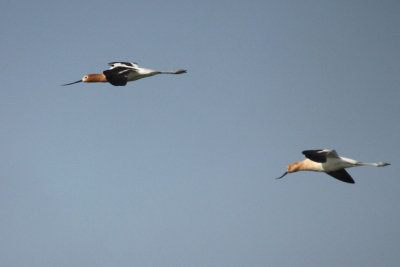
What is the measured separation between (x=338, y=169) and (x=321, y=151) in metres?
1.96

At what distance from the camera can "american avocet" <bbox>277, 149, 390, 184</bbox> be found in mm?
31281

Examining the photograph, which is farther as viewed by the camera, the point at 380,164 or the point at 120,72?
the point at 120,72

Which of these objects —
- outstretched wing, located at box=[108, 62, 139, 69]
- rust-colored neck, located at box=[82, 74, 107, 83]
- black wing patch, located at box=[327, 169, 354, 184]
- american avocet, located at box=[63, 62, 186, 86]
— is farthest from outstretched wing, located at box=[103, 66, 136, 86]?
black wing patch, located at box=[327, 169, 354, 184]

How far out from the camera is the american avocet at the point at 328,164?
103 ft

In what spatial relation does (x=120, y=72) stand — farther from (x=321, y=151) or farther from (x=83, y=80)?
(x=321, y=151)

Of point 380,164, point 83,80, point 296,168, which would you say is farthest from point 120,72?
point 380,164

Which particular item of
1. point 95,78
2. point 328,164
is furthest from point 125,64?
point 328,164

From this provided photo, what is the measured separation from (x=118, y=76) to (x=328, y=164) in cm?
1099

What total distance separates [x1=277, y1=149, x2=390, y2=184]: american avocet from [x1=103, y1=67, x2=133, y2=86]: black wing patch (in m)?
9.39

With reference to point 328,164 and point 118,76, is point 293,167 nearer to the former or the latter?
point 328,164

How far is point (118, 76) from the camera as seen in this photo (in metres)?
34.3

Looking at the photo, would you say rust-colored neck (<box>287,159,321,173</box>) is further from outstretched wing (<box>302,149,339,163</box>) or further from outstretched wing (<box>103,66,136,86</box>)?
outstretched wing (<box>103,66,136,86</box>)

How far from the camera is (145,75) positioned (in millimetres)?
34344

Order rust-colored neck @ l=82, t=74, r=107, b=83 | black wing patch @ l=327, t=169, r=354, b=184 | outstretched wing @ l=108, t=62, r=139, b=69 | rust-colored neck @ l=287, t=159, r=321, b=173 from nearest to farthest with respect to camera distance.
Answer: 1. rust-colored neck @ l=287, t=159, r=321, b=173
2. black wing patch @ l=327, t=169, r=354, b=184
3. outstretched wing @ l=108, t=62, r=139, b=69
4. rust-colored neck @ l=82, t=74, r=107, b=83
